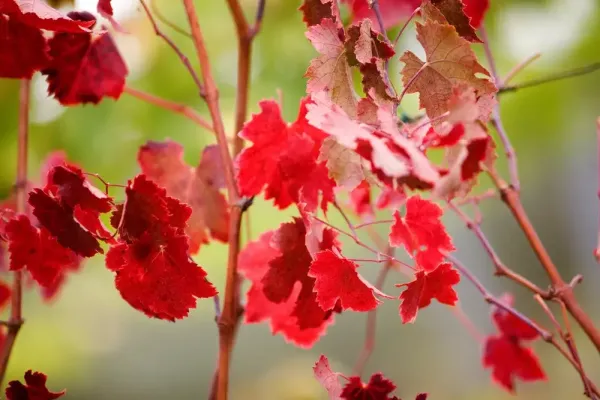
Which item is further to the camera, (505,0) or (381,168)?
(505,0)

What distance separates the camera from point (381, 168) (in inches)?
9.4

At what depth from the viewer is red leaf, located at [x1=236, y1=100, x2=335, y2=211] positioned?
0.39 m

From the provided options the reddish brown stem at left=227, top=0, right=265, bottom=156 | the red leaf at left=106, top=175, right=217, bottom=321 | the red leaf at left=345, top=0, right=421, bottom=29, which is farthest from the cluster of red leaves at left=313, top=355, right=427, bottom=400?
the red leaf at left=345, top=0, right=421, bottom=29

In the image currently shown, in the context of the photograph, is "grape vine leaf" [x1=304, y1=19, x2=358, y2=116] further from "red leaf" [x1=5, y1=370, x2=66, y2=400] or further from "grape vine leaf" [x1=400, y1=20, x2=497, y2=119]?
"red leaf" [x1=5, y1=370, x2=66, y2=400]

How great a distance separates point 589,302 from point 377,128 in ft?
5.81

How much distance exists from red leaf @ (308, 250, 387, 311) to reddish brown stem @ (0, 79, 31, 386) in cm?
28

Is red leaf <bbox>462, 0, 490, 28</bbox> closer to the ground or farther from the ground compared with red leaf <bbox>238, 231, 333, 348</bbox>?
farther from the ground

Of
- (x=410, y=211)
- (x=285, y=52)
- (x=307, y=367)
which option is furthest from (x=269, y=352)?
(x=410, y=211)

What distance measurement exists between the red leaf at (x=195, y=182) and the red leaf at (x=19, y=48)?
0.11 m

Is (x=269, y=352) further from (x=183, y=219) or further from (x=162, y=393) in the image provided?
(x=183, y=219)

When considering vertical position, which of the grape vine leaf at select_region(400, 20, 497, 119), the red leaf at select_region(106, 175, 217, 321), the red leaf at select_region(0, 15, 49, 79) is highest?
the red leaf at select_region(0, 15, 49, 79)

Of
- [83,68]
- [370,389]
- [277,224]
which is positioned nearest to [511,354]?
[370,389]

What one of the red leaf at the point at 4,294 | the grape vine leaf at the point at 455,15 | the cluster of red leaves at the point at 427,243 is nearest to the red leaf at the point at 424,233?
the cluster of red leaves at the point at 427,243

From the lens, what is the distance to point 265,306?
0.47 metres
